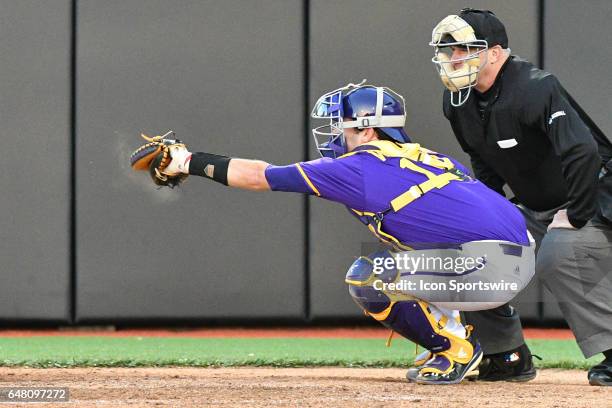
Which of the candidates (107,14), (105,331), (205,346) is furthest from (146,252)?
(107,14)

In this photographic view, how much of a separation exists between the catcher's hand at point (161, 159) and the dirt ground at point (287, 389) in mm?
931

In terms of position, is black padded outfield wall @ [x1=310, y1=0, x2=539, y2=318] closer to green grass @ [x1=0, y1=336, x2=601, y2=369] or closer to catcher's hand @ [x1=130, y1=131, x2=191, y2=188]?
green grass @ [x1=0, y1=336, x2=601, y2=369]

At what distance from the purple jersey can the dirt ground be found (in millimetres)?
673

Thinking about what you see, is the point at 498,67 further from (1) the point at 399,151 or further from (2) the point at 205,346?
(2) the point at 205,346

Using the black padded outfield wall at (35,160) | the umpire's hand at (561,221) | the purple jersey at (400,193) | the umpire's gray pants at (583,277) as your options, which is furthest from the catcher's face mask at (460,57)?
the black padded outfield wall at (35,160)

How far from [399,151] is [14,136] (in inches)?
151

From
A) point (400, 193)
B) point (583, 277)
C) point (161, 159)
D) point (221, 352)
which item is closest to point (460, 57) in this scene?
point (400, 193)

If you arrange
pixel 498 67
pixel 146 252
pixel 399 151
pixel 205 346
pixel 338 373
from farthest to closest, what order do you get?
1. pixel 146 252
2. pixel 205 346
3. pixel 338 373
4. pixel 498 67
5. pixel 399 151

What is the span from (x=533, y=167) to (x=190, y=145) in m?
3.27

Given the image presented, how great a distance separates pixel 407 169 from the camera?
4.82 m

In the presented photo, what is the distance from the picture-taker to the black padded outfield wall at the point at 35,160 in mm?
7789

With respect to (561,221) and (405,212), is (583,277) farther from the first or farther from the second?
(405,212)

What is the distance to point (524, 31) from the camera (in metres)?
7.96

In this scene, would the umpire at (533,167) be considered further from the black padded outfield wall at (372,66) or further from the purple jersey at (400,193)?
the black padded outfield wall at (372,66)
